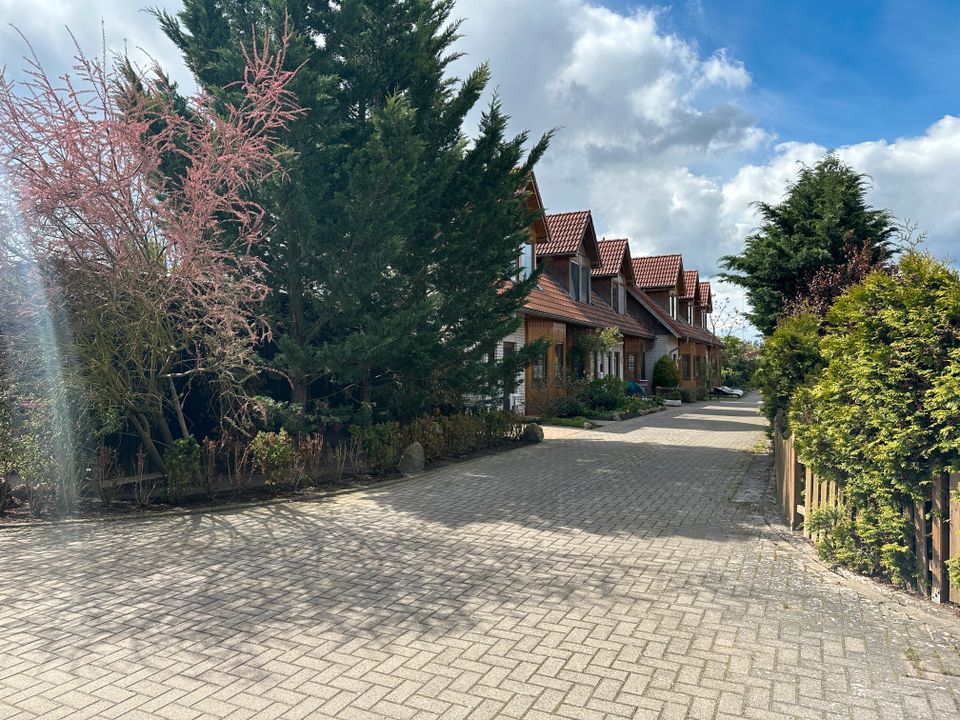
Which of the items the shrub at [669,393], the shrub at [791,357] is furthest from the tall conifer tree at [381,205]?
the shrub at [669,393]

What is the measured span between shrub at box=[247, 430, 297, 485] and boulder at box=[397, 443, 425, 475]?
2.30m

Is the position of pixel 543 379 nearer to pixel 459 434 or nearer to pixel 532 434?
pixel 532 434

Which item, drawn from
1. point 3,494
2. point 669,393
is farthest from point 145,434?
point 669,393

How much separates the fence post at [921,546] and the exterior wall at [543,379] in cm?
1563

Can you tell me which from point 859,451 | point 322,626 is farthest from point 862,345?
point 322,626

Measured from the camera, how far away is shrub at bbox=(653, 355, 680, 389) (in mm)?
34594

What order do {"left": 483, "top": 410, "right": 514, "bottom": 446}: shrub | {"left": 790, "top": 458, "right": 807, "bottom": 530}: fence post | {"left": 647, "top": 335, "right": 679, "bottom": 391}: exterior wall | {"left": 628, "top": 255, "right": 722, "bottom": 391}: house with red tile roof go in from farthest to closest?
{"left": 647, "top": 335, "right": 679, "bottom": 391}: exterior wall
{"left": 628, "top": 255, "right": 722, "bottom": 391}: house with red tile roof
{"left": 483, "top": 410, "right": 514, "bottom": 446}: shrub
{"left": 790, "top": 458, "right": 807, "bottom": 530}: fence post

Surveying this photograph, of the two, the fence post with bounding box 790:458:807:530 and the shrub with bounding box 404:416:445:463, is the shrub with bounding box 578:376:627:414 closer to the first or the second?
the shrub with bounding box 404:416:445:463

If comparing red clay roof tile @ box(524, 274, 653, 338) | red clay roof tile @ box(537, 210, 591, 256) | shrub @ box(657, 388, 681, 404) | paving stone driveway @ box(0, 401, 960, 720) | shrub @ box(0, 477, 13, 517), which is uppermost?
red clay roof tile @ box(537, 210, 591, 256)

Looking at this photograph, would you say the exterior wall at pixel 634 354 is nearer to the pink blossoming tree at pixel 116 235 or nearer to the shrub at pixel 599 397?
the shrub at pixel 599 397

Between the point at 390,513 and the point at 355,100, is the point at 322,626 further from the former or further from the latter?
the point at 355,100

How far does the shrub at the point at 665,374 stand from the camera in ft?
113

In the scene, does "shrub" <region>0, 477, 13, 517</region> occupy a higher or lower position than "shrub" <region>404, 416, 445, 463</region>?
lower

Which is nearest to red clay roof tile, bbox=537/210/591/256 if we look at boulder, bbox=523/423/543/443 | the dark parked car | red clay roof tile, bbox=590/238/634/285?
red clay roof tile, bbox=590/238/634/285
